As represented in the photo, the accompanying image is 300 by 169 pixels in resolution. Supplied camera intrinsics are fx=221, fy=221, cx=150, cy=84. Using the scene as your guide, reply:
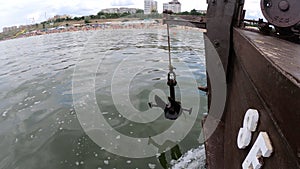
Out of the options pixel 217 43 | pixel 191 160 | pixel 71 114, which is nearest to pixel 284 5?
pixel 217 43

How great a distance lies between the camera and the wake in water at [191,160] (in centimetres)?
374

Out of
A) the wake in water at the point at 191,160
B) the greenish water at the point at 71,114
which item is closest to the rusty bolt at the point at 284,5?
the wake in water at the point at 191,160

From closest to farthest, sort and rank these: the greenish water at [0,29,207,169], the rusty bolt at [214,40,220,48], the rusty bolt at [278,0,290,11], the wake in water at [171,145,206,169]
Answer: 1. the rusty bolt at [278,0,290,11]
2. the rusty bolt at [214,40,220,48]
3. the wake in water at [171,145,206,169]
4. the greenish water at [0,29,207,169]

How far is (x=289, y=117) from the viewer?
0.75m

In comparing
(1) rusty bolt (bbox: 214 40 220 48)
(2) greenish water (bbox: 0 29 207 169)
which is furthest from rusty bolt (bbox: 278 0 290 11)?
(2) greenish water (bbox: 0 29 207 169)

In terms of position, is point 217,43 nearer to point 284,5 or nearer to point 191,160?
point 284,5

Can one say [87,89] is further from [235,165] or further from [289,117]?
[289,117]

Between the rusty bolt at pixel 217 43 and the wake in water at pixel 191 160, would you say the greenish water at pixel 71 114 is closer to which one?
the wake in water at pixel 191 160

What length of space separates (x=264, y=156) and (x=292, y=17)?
4.75 feet

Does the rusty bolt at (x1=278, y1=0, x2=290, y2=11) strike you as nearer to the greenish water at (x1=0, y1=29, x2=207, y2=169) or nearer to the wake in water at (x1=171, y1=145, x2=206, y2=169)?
the wake in water at (x1=171, y1=145, x2=206, y2=169)

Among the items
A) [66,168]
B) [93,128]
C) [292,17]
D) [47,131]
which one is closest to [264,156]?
[292,17]

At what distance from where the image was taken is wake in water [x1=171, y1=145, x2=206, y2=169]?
3736 mm

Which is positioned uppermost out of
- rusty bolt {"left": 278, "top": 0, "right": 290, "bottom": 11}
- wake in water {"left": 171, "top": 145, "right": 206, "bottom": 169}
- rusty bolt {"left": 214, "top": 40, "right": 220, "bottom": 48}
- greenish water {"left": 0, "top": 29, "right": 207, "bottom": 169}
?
rusty bolt {"left": 278, "top": 0, "right": 290, "bottom": 11}

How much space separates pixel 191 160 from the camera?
3.90m
